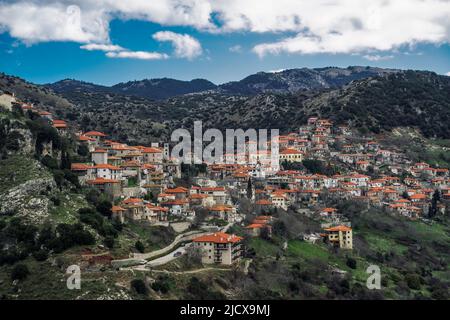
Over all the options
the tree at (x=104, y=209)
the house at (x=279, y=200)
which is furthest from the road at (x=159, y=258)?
the house at (x=279, y=200)

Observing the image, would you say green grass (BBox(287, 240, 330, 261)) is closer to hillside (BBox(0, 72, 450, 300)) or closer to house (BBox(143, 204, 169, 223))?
hillside (BBox(0, 72, 450, 300))

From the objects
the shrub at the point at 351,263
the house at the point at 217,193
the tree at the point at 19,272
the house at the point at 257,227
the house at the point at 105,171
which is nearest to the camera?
the tree at the point at 19,272

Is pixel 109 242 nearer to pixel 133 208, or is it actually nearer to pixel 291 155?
pixel 133 208

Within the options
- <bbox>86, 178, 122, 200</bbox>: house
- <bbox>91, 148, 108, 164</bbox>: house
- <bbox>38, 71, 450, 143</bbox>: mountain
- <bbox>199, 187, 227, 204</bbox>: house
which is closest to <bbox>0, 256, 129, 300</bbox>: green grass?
<bbox>86, 178, 122, 200</bbox>: house

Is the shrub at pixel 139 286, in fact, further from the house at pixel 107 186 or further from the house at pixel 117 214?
the house at pixel 107 186

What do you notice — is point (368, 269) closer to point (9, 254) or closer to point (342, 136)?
point (9, 254)

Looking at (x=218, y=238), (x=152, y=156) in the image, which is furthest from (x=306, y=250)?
(x=152, y=156)
